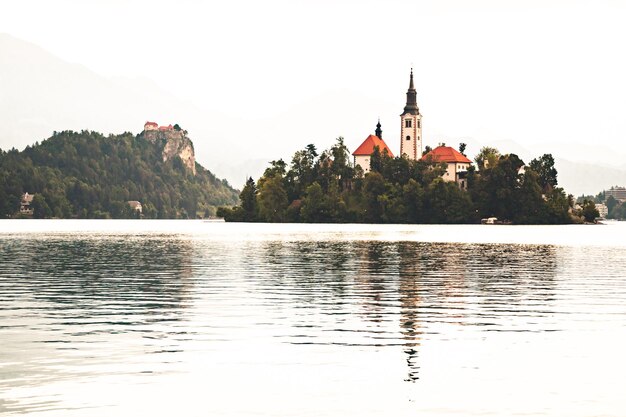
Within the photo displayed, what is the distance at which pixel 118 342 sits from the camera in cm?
2761

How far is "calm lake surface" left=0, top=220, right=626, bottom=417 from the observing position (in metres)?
19.8

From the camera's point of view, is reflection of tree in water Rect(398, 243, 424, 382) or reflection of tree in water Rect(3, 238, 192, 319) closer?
reflection of tree in water Rect(398, 243, 424, 382)

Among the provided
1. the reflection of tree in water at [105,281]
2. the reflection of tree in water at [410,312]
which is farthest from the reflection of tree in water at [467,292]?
the reflection of tree in water at [105,281]

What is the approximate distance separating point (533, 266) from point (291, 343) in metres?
44.4

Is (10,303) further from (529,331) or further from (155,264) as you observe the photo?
(155,264)

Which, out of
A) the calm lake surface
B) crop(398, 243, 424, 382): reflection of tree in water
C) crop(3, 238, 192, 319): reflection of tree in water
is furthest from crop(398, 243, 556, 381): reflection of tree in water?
crop(3, 238, 192, 319): reflection of tree in water

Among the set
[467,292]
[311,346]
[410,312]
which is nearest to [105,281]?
→ [467,292]

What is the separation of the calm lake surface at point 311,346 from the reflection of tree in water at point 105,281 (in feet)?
0.53

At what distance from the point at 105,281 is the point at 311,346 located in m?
26.6

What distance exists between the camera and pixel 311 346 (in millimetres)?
27141

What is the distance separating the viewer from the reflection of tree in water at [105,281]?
125ft

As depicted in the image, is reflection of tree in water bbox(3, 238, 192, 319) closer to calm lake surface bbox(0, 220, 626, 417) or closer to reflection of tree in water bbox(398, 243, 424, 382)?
calm lake surface bbox(0, 220, 626, 417)

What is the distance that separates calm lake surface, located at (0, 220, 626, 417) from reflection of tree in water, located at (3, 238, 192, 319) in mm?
162

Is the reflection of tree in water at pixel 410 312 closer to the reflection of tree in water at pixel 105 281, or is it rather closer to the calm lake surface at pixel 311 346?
the calm lake surface at pixel 311 346
